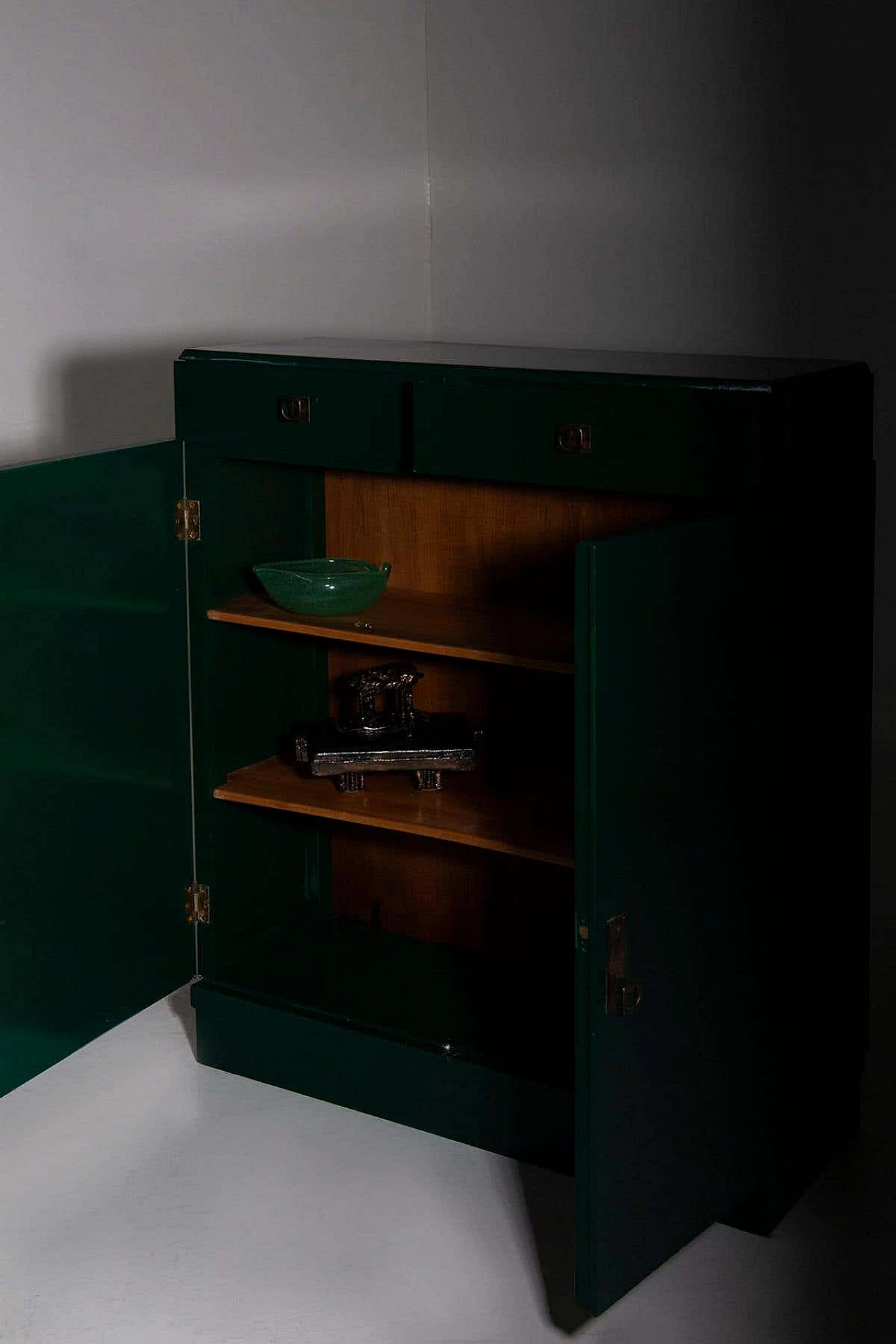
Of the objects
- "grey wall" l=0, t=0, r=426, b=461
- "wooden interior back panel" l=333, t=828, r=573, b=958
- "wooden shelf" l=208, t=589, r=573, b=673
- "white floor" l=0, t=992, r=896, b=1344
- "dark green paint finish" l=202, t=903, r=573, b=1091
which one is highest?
"grey wall" l=0, t=0, r=426, b=461

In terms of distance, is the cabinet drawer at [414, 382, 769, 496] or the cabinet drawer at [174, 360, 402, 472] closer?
the cabinet drawer at [414, 382, 769, 496]

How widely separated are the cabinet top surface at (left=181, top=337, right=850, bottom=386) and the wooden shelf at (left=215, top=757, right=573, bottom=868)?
0.82 m

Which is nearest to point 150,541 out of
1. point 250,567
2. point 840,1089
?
point 250,567

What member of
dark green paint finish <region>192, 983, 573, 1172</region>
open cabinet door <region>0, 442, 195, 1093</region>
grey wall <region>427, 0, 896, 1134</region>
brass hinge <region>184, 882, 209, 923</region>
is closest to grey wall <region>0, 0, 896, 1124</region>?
grey wall <region>427, 0, 896, 1134</region>

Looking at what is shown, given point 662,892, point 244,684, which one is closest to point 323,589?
point 244,684

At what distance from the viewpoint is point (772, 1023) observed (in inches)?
107

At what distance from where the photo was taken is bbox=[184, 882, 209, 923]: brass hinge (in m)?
3.26

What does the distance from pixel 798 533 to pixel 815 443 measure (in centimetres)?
14

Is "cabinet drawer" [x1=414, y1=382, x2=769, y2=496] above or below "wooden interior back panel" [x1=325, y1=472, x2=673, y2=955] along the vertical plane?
above

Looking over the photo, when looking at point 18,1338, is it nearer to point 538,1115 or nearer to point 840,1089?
point 538,1115

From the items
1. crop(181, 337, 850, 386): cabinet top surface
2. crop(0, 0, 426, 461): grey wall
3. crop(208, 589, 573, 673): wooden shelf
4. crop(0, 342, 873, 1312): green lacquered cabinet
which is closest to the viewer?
crop(0, 342, 873, 1312): green lacquered cabinet

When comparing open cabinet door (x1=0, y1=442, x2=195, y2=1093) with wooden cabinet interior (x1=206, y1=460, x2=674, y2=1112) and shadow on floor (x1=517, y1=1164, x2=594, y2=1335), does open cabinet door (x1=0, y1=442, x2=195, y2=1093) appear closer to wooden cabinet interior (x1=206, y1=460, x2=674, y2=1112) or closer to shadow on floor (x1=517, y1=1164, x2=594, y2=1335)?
wooden cabinet interior (x1=206, y1=460, x2=674, y2=1112)

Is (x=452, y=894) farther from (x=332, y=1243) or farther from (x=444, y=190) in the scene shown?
(x=444, y=190)

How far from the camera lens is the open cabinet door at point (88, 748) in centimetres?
273
